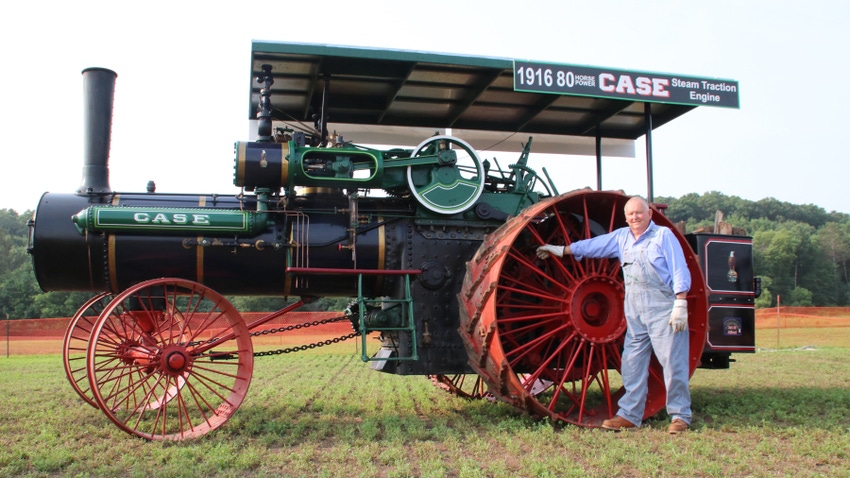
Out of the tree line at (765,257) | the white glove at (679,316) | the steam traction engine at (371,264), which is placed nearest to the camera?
the white glove at (679,316)

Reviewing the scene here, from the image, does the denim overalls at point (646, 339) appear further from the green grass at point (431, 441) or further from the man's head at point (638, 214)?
the green grass at point (431, 441)

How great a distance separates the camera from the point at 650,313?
552 centimetres

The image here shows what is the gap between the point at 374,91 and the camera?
25.1 feet

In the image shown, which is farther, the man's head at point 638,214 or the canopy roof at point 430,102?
the canopy roof at point 430,102

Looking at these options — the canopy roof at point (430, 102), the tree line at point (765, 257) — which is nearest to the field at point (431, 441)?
the canopy roof at point (430, 102)

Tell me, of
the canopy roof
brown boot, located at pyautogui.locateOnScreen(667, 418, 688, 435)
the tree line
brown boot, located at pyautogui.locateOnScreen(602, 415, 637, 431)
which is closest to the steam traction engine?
brown boot, located at pyautogui.locateOnScreen(602, 415, 637, 431)

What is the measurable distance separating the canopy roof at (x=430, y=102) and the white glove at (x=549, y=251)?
190 cm

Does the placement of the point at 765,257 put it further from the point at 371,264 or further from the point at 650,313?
the point at 371,264

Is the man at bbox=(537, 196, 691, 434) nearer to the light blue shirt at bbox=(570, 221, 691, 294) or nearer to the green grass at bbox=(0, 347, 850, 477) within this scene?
the light blue shirt at bbox=(570, 221, 691, 294)

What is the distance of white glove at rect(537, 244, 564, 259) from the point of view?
19.4ft

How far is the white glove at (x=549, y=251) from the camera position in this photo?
19.4ft

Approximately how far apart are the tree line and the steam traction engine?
3098 centimetres

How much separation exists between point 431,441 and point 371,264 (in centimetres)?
200

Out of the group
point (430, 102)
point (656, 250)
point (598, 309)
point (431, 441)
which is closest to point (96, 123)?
point (430, 102)
